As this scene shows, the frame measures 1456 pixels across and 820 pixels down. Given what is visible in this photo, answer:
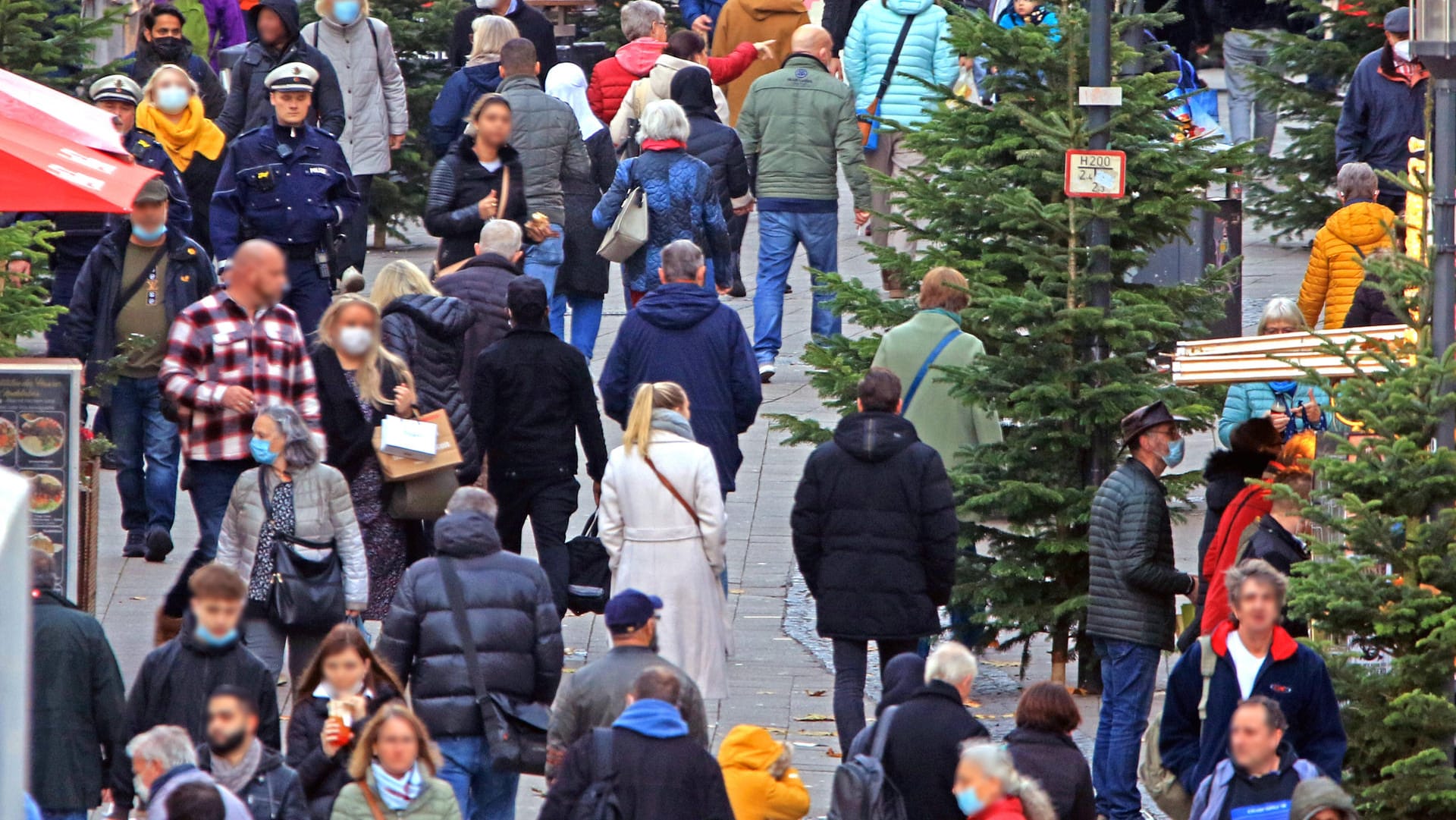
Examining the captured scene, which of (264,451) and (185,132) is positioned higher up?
(185,132)

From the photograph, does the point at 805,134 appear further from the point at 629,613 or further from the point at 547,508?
the point at 629,613

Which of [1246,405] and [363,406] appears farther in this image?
[1246,405]

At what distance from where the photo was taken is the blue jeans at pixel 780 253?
51.6 ft

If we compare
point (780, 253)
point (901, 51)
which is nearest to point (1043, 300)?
point (780, 253)

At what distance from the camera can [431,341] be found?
1045 centimetres

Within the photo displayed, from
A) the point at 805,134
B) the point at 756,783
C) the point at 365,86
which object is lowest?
the point at 756,783

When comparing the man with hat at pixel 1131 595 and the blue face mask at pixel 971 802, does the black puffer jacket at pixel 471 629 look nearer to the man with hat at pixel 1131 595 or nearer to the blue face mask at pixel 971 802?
the blue face mask at pixel 971 802

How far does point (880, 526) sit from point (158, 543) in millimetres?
4590

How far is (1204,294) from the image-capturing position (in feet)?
36.7

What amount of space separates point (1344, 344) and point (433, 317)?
4.04 meters

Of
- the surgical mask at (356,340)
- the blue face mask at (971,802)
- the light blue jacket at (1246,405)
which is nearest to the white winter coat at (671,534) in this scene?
the surgical mask at (356,340)

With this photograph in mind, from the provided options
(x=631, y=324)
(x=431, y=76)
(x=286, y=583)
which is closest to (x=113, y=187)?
(x=286, y=583)

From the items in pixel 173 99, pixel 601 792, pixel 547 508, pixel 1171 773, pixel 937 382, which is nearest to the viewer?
pixel 601 792

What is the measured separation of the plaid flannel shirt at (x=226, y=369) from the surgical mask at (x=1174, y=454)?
3521 mm
